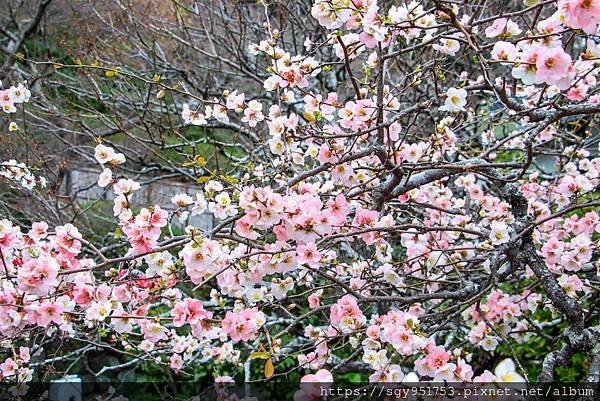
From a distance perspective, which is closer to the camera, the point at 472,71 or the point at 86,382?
the point at 86,382

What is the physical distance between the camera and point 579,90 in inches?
85.6

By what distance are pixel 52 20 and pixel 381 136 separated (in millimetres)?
5338

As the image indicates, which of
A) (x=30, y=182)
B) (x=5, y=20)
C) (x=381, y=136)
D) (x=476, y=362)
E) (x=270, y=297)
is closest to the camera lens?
(x=381, y=136)

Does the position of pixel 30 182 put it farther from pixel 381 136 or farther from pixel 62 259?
pixel 381 136

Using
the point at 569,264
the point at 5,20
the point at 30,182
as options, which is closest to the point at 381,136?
the point at 569,264

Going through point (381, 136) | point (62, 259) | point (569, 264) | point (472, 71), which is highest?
point (472, 71)

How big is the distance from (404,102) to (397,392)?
2.44 m

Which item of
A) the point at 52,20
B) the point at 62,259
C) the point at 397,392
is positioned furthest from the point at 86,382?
the point at 52,20

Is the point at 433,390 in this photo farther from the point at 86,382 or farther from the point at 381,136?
the point at 86,382

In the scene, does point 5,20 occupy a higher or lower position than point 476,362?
higher

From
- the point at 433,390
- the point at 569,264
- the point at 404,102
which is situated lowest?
the point at 433,390

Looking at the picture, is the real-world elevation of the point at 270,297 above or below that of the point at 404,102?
below

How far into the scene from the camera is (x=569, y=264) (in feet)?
6.49

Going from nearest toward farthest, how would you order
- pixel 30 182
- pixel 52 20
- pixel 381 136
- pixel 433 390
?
pixel 433 390 < pixel 381 136 < pixel 30 182 < pixel 52 20
